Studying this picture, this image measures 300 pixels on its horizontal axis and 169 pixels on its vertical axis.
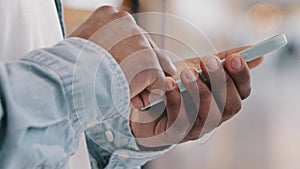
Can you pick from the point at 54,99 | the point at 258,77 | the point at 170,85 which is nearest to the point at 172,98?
the point at 170,85

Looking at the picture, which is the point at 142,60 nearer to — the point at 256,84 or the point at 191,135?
the point at 191,135

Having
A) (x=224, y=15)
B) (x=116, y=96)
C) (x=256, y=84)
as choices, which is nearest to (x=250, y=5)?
(x=224, y=15)

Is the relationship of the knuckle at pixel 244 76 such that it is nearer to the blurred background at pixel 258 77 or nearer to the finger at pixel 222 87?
the finger at pixel 222 87

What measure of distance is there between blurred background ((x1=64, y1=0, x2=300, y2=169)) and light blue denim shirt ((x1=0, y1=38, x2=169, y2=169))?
27.4 inches

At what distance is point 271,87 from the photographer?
37.5 inches

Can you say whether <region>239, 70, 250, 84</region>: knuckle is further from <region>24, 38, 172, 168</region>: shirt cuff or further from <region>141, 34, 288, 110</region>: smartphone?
<region>24, 38, 172, 168</region>: shirt cuff

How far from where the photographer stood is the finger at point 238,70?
1.08 feet

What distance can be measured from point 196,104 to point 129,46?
0.10 meters

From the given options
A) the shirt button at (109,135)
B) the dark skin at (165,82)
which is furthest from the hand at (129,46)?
the shirt button at (109,135)

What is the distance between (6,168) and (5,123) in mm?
22

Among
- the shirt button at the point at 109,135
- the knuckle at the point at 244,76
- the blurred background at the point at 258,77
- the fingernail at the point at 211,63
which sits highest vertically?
the fingernail at the point at 211,63

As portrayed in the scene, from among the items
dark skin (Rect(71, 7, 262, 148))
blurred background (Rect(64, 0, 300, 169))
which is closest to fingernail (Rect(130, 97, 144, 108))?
dark skin (Rect(71, 7, 262, 148))

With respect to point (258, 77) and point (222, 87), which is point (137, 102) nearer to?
point (222, 87)

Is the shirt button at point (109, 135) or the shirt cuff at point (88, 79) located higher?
the shirt cuff at point (88, 79)
